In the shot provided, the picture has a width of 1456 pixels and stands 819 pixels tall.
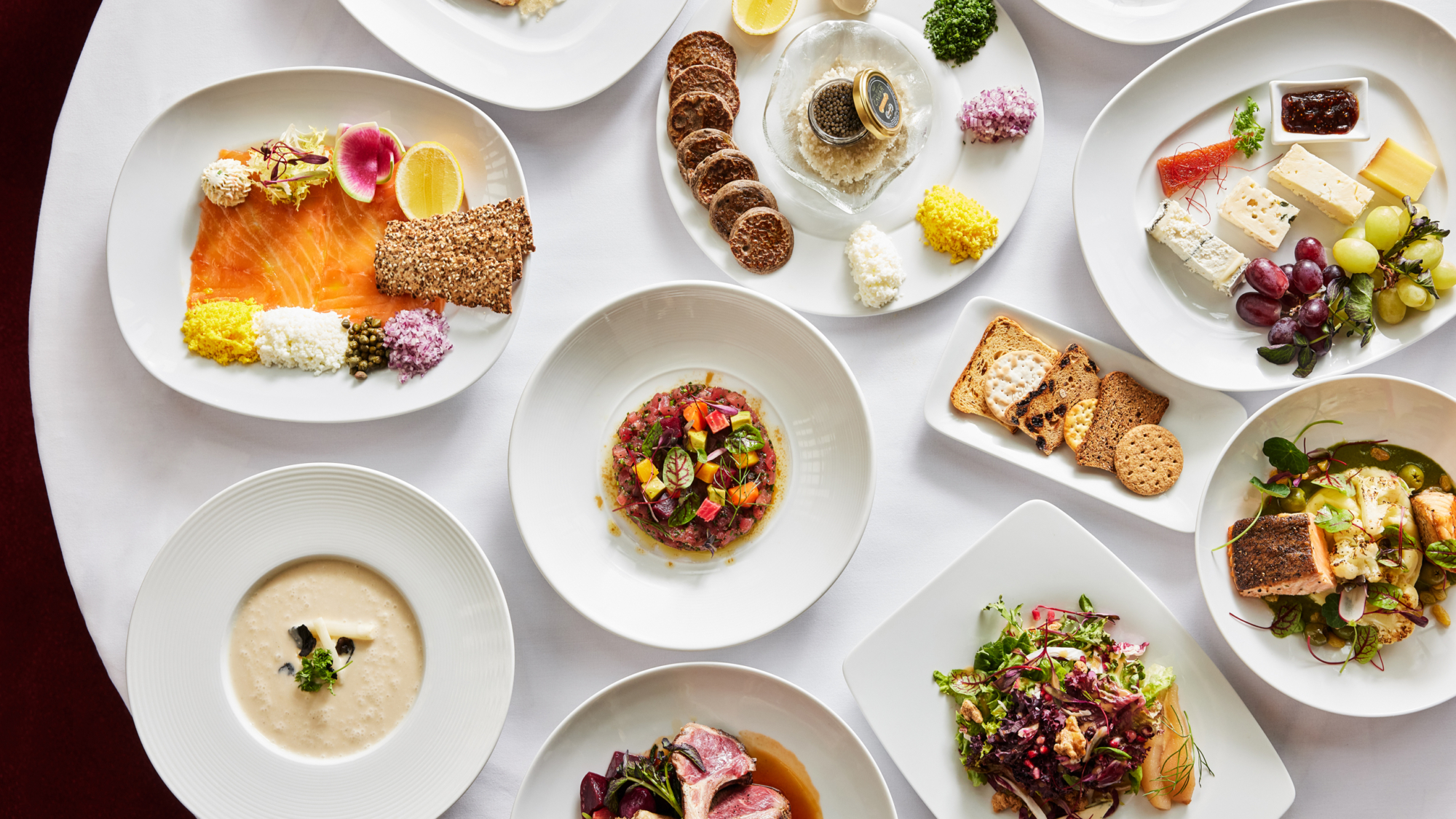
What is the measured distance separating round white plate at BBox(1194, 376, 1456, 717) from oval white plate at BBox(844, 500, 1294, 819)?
0.20 meters

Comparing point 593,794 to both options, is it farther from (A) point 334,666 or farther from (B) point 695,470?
(B) point 695,470

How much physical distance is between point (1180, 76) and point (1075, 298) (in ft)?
3.10

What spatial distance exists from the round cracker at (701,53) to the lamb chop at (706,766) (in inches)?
102

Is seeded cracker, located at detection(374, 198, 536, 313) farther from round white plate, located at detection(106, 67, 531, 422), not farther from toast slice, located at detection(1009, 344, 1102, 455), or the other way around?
toast slice, located at detection(1009, 344, 1102, 455)

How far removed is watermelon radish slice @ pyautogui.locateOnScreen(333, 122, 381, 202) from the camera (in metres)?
2.96

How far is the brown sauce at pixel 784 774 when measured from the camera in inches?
116

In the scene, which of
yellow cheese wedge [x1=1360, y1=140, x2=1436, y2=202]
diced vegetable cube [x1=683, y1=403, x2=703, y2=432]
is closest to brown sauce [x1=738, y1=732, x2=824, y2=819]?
diced vegetable cube [x1=683, y1=403, x2=703, y2=432]

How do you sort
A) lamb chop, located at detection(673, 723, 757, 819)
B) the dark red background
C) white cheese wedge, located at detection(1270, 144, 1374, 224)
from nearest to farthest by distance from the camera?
lamb chop, located at detection(673, 723, 757, 819)
white cheese wedge, located at detection(1270, 144, 1374, 224)
the dark red background

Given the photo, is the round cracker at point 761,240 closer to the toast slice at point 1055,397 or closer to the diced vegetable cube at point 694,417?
the diced vegetable cube at point 694,417

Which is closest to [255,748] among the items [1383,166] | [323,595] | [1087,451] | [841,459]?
[323,595]

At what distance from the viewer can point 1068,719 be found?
278cm

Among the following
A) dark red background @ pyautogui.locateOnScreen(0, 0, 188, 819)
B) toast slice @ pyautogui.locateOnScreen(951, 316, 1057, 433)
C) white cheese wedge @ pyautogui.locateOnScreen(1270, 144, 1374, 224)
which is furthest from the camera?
dark red background @ pyautogui.locateOnScreen(0, 0, 188, 819)

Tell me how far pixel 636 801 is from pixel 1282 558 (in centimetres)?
257

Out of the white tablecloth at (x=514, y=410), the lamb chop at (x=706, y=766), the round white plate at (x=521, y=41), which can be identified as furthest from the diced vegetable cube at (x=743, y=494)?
the round white plate at (x=521, y=41)
